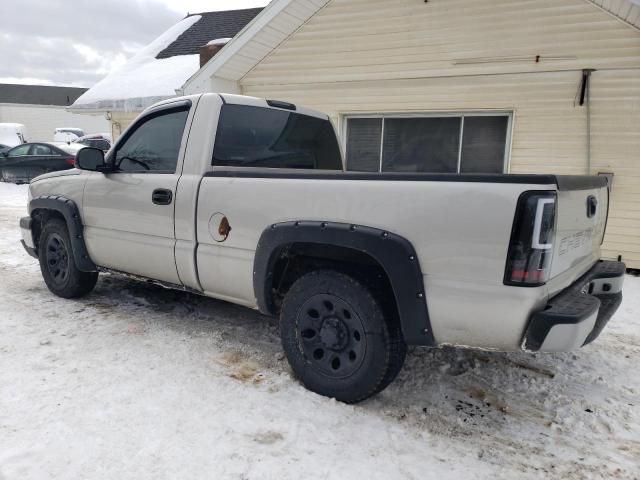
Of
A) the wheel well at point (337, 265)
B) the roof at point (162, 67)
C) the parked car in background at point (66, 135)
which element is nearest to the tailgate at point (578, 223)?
the wheel well at point (337, 265)

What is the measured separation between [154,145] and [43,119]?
171 feet

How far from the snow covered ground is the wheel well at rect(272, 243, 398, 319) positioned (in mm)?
668

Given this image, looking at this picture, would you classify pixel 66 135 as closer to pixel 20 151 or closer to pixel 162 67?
pixel 20 151

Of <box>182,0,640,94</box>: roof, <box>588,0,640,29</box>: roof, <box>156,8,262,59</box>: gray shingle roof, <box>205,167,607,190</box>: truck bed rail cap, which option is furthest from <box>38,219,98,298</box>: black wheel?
<box>156,8,262,59</box>: gray shingle roof

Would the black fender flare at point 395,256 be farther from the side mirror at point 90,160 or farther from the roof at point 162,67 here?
the roof at point 162,67

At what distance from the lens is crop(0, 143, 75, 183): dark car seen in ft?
49.2

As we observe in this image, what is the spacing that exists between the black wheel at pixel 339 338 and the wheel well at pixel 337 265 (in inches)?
2.4

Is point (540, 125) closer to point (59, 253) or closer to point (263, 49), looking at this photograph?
point (263, 49)

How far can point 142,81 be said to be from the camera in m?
12.2

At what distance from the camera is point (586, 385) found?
3.18 m

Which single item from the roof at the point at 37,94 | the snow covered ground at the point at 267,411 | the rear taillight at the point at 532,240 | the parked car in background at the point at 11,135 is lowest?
the snow covered ground at the point at 267,411

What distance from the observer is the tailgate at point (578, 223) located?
2305 mm

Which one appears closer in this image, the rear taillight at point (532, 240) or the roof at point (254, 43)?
the rear taillight at point (532, 240)

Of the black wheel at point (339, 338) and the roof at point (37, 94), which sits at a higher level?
the roof at point (37, 94)
